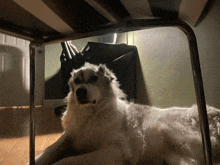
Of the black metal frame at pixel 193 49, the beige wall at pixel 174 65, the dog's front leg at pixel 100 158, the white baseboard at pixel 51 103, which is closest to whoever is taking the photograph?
the black metal frame at pixel 193 49

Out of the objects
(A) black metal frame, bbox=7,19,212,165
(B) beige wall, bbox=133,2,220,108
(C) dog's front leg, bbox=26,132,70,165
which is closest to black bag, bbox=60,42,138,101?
(B) beige wall, bbox=133,2,220,108

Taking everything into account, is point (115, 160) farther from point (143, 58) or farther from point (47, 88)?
point (47, 88)

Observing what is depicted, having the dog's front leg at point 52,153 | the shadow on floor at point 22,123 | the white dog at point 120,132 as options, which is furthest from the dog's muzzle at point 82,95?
the shadow on floor at point 22,123

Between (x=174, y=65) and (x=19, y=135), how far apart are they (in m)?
1.48

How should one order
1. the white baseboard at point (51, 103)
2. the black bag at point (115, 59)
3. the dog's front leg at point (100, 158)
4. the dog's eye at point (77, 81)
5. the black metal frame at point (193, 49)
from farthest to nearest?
the white baseboard at point (51, 103)
the black bag at point (115, 59)
the dog's eye at point (77, 81)
the dog's front leg at point (100, 158)
the black metal frame at point (193, 49)

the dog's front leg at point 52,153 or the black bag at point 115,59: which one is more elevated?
the black bag at point 115,59

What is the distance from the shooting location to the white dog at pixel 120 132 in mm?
768

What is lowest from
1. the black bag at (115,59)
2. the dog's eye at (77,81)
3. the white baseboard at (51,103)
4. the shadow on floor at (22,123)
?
the shadow on floor at (22,123)

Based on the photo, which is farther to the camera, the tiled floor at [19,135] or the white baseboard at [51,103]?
the white baseboard at [51,103]

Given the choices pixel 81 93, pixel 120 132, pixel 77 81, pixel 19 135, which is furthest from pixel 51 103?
pixel 120 132

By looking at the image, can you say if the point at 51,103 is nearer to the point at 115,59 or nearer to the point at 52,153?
the point at 115,59

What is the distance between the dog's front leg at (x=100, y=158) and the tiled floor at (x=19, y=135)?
11.7 inches

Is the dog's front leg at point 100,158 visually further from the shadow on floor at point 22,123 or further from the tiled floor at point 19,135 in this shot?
the shadow on floor at point 22,123

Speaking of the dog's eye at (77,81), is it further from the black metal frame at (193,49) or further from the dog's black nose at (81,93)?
the black metal frame at (193,49)
